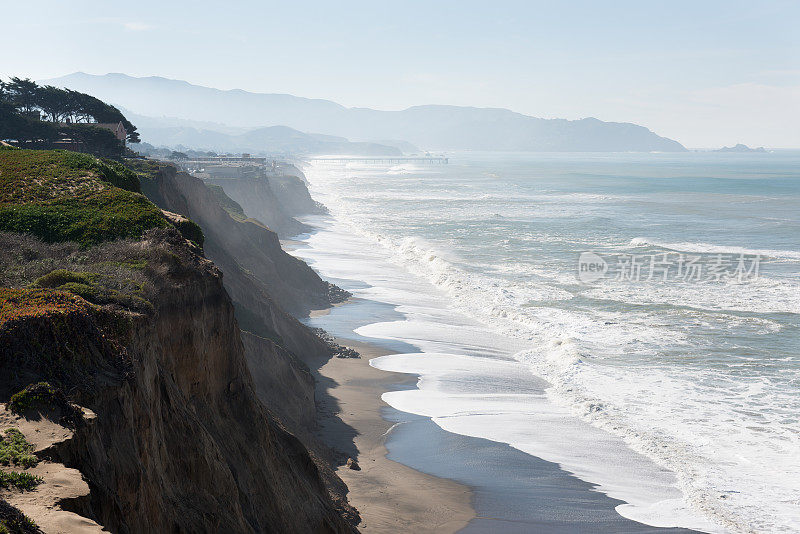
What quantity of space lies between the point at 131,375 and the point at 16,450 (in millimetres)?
2478

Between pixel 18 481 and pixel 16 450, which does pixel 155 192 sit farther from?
pixel 18 481

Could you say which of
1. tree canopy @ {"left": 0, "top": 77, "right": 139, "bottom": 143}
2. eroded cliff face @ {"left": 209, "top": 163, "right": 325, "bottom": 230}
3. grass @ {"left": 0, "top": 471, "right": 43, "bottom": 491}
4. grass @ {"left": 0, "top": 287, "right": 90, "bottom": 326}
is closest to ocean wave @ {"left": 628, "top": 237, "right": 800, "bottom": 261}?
eroded cliff face @ {"left": 209, "top": 163, "right": 325, "bottom": 230}

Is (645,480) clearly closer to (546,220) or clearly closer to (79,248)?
(79,248)

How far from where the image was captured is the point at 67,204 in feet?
59.0

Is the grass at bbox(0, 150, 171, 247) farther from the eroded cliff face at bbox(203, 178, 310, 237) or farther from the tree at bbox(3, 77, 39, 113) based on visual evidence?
the eroded cliff face at bbox(203, 178, 310, 237)

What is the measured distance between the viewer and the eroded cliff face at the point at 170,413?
9.32 m

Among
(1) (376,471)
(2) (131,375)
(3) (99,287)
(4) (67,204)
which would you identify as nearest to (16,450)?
(2) (131,375)

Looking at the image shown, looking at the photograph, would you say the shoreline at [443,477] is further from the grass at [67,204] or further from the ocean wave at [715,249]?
the ocean wave at [715,249]

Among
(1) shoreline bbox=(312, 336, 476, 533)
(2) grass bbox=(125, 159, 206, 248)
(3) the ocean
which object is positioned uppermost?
(2) grass bbox=(125, 159, 206, 248)

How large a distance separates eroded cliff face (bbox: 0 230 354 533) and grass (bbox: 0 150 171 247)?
54.5 inches

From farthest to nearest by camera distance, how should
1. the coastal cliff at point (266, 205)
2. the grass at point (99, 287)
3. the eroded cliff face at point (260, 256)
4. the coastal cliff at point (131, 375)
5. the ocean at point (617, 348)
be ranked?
the coastal cliff at point (266, 205) → the eroded cliff face at point (260, 256) → the ocean at point (617, 348) → the grass at point (99, 287) → the coastal cliff at point (131, 375)

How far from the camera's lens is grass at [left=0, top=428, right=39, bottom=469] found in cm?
781

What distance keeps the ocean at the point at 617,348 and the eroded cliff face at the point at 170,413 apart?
9039 mm

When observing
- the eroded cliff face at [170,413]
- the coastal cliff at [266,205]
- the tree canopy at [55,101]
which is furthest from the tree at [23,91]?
the eroded cliff face at [170,413]
